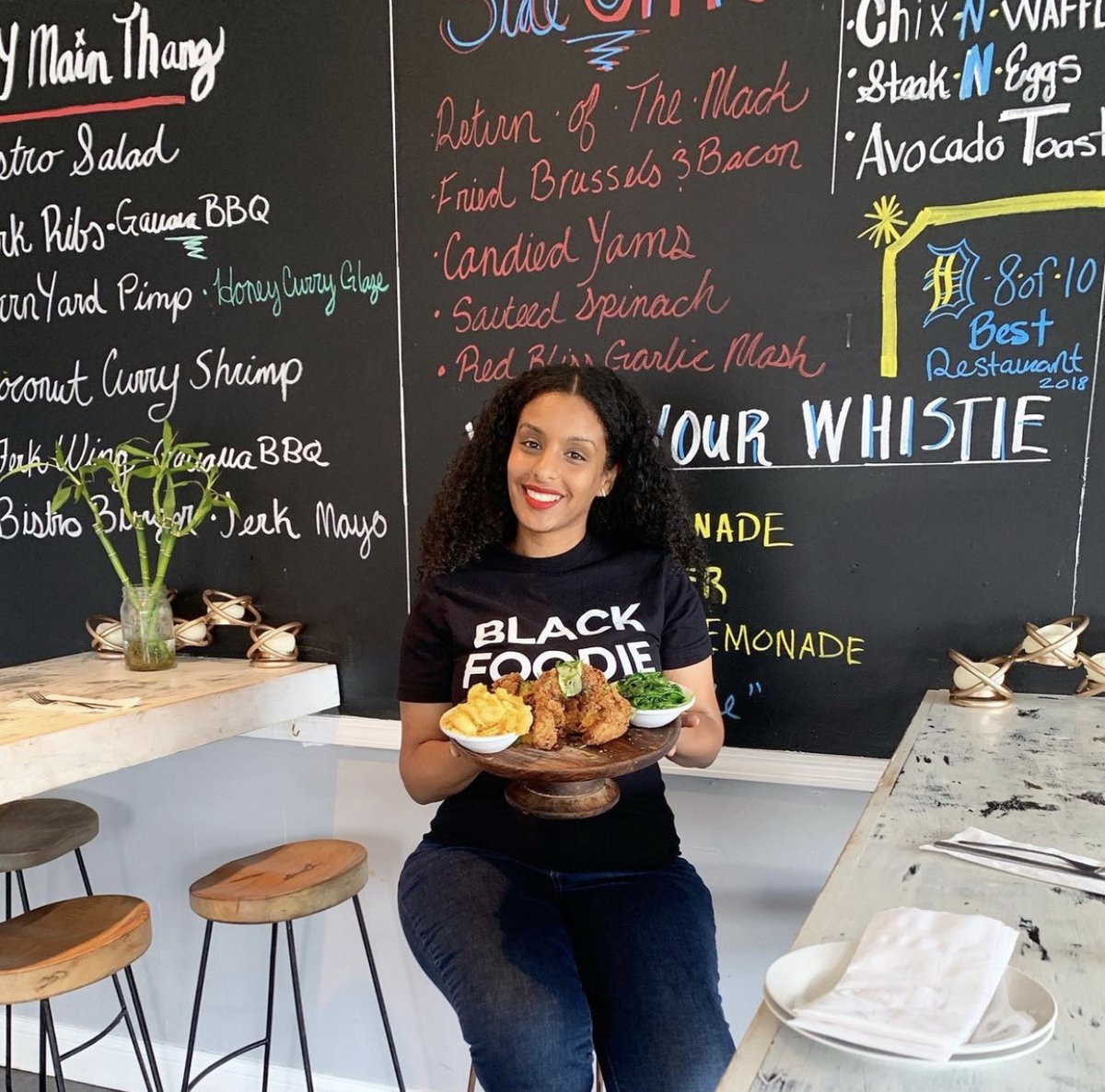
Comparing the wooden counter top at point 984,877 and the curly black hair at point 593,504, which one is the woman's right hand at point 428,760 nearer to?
the curly black hair at point 593,504

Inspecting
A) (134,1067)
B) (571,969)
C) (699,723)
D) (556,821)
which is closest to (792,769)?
(699,723)

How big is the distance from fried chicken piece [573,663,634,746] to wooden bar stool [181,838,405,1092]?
2.82 ft

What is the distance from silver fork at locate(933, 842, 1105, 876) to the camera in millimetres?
903

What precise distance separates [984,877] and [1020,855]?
2.4 inches

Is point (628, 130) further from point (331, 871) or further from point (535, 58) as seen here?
point (331, 871)

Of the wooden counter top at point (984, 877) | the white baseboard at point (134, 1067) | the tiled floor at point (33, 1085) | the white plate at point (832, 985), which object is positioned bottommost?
the tiled floor at point (33, 1085)

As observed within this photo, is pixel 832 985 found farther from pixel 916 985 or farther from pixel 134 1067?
pixel 134 1067

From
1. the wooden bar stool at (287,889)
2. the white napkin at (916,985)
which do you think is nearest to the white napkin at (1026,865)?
the white napkin at (916,985)

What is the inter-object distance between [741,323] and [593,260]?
32 cm

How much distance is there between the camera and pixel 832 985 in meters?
0.72

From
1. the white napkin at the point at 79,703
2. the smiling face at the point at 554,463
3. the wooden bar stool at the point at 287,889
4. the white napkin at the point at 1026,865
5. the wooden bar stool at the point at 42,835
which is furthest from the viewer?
the wooden bar stool at the point at 42,835

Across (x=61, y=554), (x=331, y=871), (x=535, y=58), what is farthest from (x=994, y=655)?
(x=61, y=554)

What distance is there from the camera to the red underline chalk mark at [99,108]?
2.09m

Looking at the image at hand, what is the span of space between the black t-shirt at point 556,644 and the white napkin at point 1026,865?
60 centimetres
